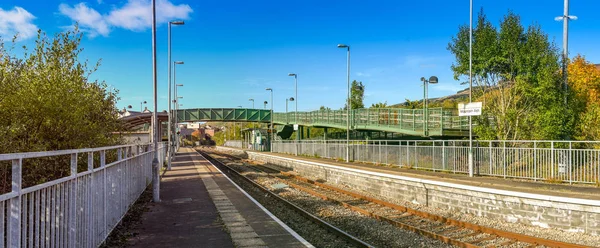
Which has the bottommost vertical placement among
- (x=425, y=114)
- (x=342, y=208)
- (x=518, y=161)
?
(x=342, y=208)

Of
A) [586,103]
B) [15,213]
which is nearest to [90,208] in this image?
[15,213]

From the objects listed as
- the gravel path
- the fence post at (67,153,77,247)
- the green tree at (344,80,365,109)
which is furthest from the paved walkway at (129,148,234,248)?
the green tree at (344,80,365,109)

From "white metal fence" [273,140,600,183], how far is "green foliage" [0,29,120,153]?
14.7m

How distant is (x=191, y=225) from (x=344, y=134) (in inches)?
1607

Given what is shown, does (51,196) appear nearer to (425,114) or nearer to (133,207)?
(133,207)

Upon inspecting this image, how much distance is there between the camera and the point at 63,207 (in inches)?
219

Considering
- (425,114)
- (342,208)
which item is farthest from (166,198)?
(425,114)

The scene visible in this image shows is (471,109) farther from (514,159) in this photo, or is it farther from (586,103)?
(586,103)

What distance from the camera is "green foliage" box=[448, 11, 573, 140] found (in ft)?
62.3

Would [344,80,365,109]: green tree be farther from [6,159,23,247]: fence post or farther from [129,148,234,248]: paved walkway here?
[6,159,23,247]: fence post

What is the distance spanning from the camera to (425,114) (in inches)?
1108

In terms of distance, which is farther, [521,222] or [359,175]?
[359,175]

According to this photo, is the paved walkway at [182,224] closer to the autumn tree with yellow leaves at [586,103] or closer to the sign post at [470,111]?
the sign post at [470,111]

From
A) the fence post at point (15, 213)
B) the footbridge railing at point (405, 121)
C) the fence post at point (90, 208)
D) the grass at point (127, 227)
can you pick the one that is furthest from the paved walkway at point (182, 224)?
the footbridge railing at point (405, 121)
